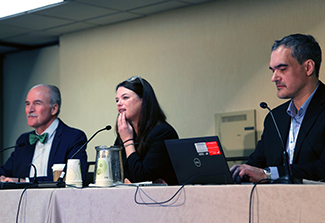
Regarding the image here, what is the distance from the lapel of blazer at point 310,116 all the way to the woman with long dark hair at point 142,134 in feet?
2.55

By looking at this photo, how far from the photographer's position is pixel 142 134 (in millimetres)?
2867

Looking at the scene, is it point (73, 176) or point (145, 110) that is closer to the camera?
point (73, 176)

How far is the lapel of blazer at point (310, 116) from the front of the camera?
242cm

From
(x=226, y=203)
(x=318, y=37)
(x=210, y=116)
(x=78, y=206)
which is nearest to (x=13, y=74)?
(x=210, y=116)

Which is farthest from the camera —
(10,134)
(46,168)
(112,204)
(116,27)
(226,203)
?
(10,134)

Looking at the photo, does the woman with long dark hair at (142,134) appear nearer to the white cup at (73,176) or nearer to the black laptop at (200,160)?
the white cup at (73,176)

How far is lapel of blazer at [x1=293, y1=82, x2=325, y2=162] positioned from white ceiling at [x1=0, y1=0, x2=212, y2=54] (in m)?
2.28

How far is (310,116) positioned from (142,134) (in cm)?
104

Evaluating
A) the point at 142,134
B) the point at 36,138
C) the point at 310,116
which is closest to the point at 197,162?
the point at 310,116

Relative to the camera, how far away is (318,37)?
380 centimetres

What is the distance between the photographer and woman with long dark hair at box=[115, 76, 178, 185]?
8.61ft

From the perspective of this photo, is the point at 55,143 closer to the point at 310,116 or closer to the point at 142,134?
the point at 142,134

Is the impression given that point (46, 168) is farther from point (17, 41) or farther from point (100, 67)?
point (17, 41)

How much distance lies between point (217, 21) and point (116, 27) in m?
1.31
